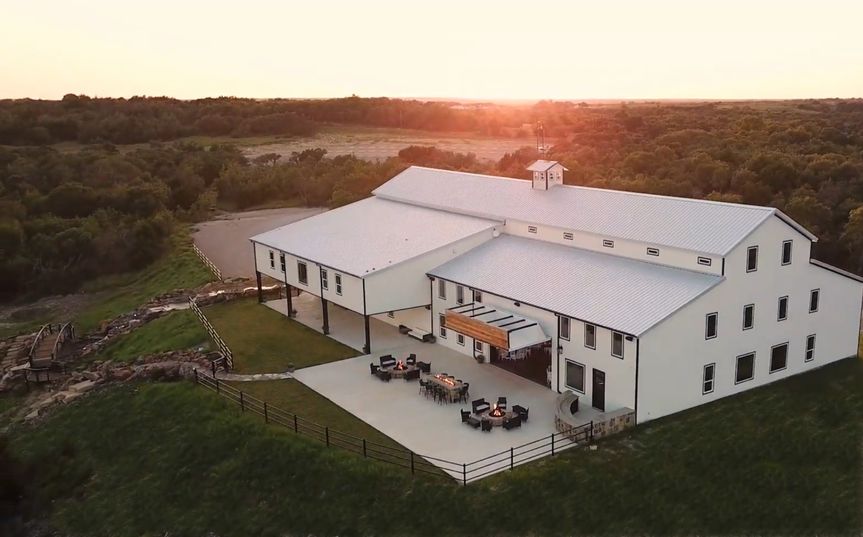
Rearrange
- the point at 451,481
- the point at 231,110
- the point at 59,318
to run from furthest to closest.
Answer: the point at 231,110 → the point at 59,318 → the point at 451,481

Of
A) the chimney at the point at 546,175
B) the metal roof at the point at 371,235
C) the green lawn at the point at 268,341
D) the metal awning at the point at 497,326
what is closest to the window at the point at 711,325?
the metal awning at the point at 497,326

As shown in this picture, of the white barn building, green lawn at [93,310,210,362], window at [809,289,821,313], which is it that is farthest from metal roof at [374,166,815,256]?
green lawn at [93,310,210,362]

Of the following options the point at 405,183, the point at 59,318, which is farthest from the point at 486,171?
the point at 59,318

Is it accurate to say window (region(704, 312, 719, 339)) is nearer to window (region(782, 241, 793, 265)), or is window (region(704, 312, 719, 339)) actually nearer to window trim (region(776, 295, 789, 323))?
window trim (region(776, 295, 789, 323))

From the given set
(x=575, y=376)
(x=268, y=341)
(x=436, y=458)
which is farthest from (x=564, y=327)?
(x=268, y=341)

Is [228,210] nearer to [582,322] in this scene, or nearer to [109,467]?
[109,467]

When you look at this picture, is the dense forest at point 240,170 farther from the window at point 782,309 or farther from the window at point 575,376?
the window at point 575,376
